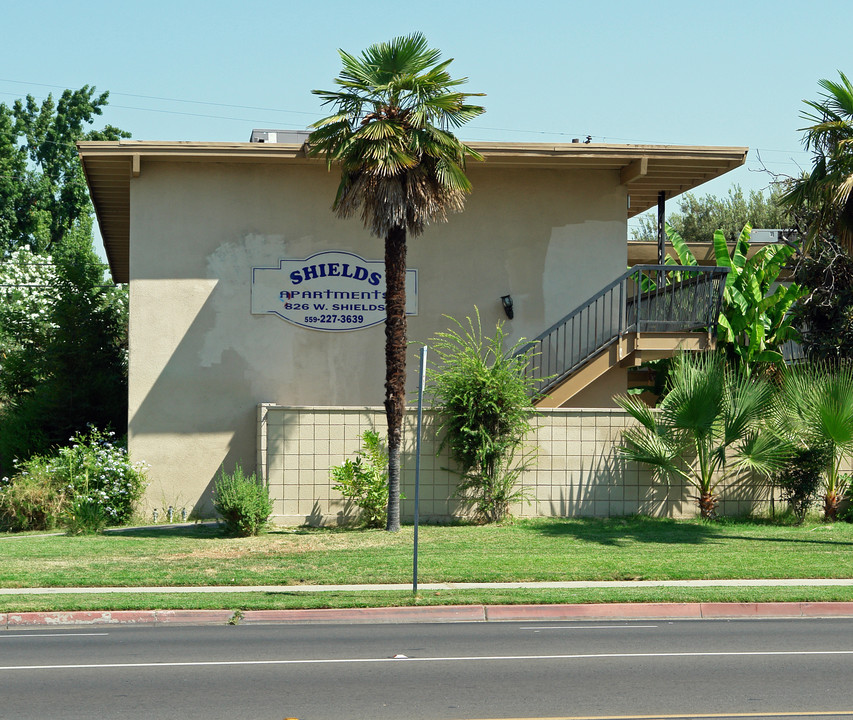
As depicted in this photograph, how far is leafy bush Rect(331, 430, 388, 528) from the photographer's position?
718 inches

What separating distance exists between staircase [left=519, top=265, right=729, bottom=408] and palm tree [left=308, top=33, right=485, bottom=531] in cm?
348

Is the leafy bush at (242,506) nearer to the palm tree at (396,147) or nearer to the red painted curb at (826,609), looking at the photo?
the palm tree at (396,147)

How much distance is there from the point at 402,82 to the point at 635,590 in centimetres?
893

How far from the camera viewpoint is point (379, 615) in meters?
12.4

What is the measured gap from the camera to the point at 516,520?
18.6 meters

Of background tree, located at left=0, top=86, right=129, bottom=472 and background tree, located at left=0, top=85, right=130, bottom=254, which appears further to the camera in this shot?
background tree, located at left=0, top=85, right=130, bottom=254

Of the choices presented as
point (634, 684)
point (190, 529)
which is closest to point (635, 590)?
point (634, 684)

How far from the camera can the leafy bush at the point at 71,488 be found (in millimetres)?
18844

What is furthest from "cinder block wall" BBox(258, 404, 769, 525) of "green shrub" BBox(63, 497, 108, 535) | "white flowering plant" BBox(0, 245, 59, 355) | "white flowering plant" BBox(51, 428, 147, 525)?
"white flowering plant" BBox(0, 245, 59, 355)

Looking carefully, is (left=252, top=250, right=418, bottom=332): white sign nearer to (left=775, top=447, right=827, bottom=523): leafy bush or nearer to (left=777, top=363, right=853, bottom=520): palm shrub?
(left=777, top=363, right=853, bottom=520): palm shrub

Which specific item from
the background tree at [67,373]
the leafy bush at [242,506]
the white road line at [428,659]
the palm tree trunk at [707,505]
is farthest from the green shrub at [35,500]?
the palm tree trunk at [707,505]

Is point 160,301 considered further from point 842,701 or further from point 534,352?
point 842,701

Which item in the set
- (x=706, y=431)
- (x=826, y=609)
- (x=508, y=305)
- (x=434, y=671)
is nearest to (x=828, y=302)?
(x=706, y=431)

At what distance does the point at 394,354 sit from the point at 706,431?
19.0 feet
